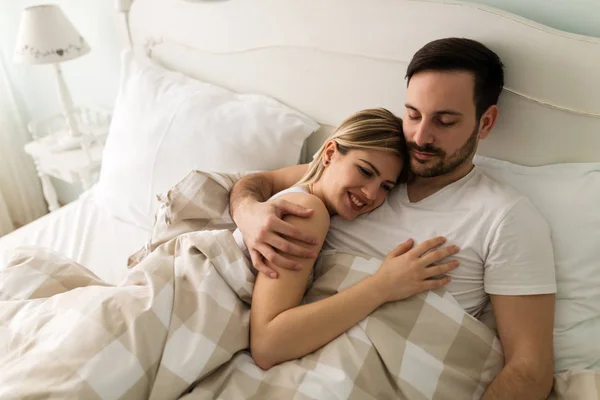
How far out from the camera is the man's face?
99 centimetres

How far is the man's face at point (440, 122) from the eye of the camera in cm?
99

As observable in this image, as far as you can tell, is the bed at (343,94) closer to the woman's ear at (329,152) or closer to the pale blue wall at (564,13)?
the pale blue wall at (564,13)

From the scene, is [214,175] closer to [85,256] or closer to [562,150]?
[85,256]

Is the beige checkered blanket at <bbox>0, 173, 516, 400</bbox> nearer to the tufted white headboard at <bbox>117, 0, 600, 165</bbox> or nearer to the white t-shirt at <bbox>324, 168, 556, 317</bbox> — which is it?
the white t-shirt at <bbox>324, 168, 556, 317</bbox>

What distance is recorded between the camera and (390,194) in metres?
1.17

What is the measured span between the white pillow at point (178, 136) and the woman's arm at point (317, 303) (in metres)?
0.55

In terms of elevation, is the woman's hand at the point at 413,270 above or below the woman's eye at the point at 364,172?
below

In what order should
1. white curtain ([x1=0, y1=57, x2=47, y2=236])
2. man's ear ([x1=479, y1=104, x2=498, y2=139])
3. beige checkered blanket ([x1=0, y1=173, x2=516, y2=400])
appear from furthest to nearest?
white curtain ([x1=0, y1=57, x2=47, y2=236]) → man's ear ([x1=479, y1=104, x2=498, y2=139]) → beige checkered blanket ([x1=0, y1=173, x2=516, y2=400])

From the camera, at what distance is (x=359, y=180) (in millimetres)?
1063

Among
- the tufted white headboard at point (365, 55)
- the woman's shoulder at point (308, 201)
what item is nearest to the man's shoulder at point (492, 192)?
the tufted white headboard at point (365, 55)

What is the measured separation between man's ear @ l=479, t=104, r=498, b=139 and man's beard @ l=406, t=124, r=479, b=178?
3 cm

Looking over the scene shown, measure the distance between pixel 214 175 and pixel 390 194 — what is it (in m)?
0.48

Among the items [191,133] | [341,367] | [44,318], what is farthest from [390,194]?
[44,318]

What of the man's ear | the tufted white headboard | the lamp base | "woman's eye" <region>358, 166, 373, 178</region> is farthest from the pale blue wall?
the lamp base
